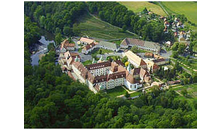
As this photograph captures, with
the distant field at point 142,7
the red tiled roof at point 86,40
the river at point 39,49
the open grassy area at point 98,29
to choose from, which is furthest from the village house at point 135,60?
the distant field at point 142,7

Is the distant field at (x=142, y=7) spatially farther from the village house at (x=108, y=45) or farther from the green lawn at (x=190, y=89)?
the green lawn at (x=190, y=89)

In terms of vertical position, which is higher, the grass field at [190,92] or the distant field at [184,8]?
the distant field at [184,8]

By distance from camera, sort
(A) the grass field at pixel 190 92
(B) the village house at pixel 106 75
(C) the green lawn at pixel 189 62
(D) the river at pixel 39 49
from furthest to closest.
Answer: (D) the river at pixel 39 49, (C) the green lawn at pixel 189 62, (B) the village house at pixel 106 75, (A) the grass field at pixel 190 92

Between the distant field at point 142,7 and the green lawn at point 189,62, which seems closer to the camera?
the green lawn at point 189,62

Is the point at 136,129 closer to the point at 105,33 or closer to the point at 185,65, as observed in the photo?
the point at 185,65

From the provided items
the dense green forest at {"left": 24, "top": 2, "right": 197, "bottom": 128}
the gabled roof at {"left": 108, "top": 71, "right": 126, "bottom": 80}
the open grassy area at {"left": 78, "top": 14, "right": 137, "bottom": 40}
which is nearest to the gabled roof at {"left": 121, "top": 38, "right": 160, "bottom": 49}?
the open grassy area at {"left": 78, "top": 14, "right": 137, "bottom": 40}

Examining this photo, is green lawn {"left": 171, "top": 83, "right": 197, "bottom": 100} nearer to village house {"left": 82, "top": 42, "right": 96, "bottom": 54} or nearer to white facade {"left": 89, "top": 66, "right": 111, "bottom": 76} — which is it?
white facade {"left": 89, "top": 66, "right": 111, "bottom": 76}
